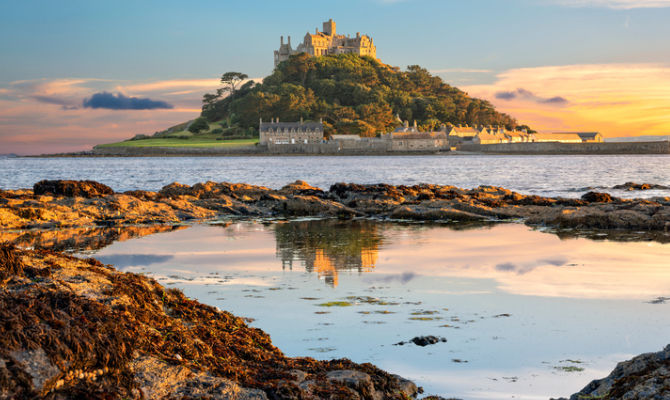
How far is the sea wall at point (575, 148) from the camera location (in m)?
132

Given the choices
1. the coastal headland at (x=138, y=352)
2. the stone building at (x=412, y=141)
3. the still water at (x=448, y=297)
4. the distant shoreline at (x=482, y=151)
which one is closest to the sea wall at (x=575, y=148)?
the distant shoreline at (x=482, y=151)

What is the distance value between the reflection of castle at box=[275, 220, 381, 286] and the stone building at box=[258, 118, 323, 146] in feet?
459

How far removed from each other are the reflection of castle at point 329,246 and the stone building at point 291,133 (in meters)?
140

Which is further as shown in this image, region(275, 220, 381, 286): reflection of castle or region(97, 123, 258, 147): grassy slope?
region(97, 123, 258, 147): grassy slope

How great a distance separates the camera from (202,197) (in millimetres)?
20219

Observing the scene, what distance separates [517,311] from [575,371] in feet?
5.44

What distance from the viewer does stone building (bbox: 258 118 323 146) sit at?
15488cm

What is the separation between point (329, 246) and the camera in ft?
36.2

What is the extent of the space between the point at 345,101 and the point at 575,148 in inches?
2603

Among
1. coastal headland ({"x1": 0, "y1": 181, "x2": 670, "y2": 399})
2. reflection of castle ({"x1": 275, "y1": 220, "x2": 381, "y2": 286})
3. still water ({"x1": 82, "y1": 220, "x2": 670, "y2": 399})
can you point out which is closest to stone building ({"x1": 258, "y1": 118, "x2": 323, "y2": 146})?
reflection of castle ({"x1": 275, "y1": 220, "x2": 381, "y2": 286})

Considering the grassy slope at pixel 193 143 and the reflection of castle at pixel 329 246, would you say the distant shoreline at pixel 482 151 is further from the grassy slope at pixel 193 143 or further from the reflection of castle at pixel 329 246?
the reflection of castle at pixel 329 246

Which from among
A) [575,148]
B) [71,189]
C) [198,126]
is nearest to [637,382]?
[71,189]

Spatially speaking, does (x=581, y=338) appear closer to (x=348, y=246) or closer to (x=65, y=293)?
(x=65, y=293)

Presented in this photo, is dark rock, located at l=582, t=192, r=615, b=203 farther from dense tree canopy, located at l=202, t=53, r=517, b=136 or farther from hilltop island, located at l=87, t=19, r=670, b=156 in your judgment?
dense tree canopy, located at l=202, t=53, r=517, b=136
